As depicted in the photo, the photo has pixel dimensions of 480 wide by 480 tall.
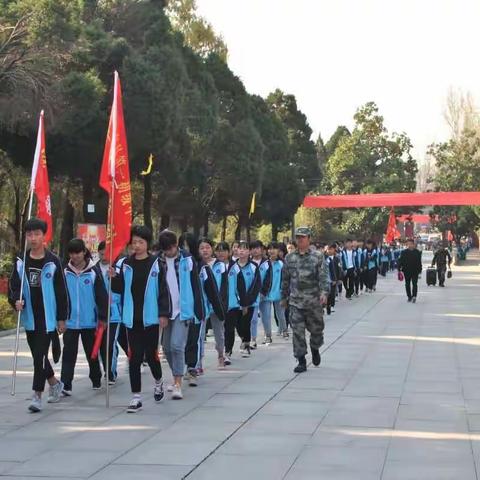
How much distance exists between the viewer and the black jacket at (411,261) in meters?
23.0

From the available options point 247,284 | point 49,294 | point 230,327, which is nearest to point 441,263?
point 247,284

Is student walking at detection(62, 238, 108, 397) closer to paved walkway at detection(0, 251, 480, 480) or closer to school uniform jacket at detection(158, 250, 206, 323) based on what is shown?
paved walkway at detection(0, 251, 480, 480)

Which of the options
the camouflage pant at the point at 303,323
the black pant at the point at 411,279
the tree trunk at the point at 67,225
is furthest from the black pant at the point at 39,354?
the tree trunk at the point at 67,225

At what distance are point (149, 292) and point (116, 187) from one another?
1.25 metres

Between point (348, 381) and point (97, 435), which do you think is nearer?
point (97, 435)

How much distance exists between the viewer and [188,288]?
9008mm

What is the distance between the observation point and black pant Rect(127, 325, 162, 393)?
321 inches

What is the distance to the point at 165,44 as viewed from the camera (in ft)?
105

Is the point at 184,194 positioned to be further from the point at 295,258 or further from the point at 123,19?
→ the point at 295,258

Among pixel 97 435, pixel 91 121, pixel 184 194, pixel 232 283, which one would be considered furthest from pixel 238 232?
pixel 97 435

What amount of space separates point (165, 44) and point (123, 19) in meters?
1.86

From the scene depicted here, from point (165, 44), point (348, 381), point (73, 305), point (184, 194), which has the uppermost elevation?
point (165, 44)

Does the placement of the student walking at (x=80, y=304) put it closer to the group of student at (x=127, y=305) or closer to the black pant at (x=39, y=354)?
the group of student at (x=127, y=305)

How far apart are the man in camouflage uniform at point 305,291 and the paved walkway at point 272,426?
1.50 ft
